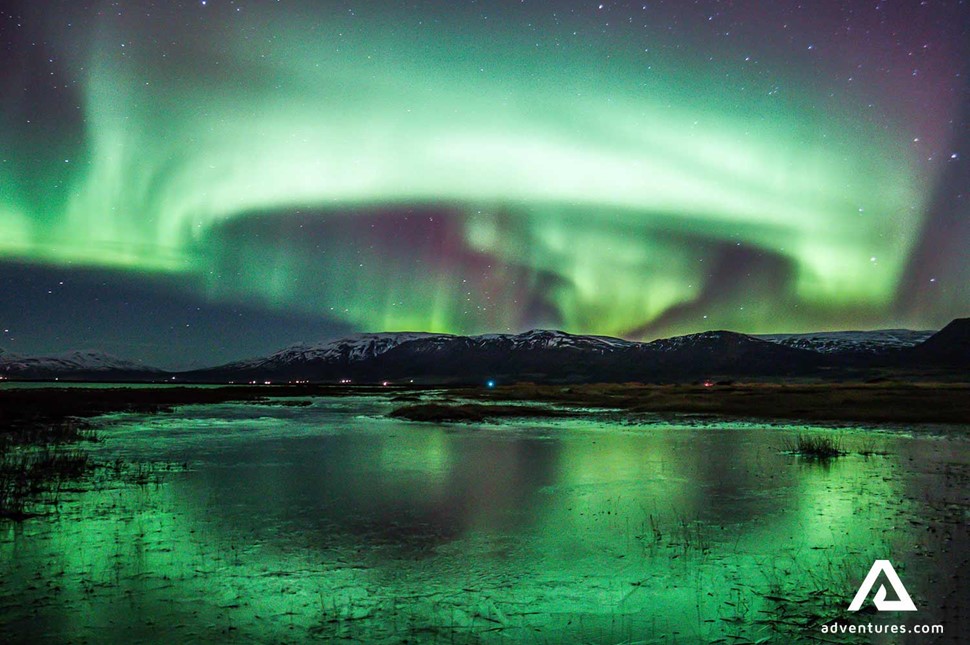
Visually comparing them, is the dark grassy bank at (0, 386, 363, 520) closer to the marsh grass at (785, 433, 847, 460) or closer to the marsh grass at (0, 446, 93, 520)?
the marsh grass at (0, 446, 93, 520)

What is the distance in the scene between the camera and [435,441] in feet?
121

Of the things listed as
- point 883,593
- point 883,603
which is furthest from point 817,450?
point 883,603

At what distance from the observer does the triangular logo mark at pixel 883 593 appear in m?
9.65

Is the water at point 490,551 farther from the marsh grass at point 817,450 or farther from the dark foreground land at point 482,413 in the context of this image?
the dark foreground land at point 482,413

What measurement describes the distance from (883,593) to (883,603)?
1.48 feet

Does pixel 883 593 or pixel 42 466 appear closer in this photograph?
pixel 883 593

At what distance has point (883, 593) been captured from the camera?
33.4 feet

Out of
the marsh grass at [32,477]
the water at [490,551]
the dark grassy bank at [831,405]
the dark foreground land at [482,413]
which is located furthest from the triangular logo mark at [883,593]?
the dark grassy bank at [831,405]

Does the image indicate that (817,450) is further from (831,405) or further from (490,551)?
(831,405)

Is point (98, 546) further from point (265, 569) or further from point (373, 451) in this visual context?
point (373, 451)

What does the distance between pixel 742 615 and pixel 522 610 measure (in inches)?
129

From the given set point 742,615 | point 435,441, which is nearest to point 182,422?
point 435,441

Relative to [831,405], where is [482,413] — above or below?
below

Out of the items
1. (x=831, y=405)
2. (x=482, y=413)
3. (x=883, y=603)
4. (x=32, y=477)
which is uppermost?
(x=831, y=405)
